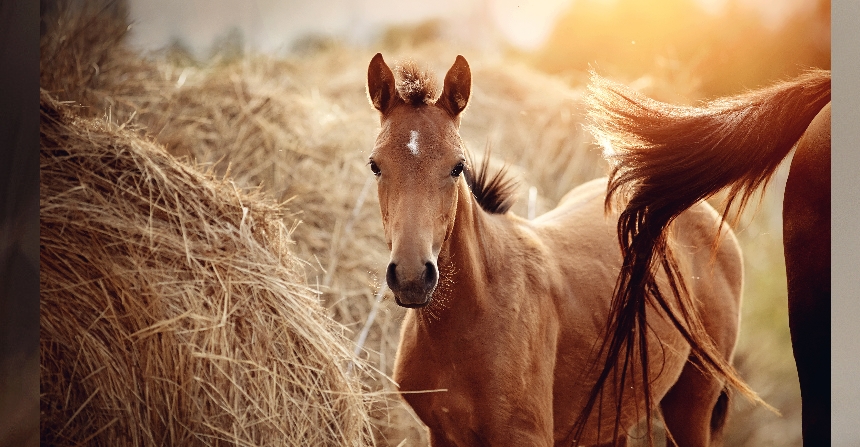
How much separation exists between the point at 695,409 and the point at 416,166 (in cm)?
130

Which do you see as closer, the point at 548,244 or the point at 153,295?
the point at 548,244

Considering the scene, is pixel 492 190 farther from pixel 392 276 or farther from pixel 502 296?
pixel 392 276

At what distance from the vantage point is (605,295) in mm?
2246

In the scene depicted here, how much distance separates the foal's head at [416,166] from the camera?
5.70ft

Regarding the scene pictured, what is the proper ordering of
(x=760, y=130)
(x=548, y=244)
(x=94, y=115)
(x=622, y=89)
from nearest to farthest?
(x=760, y=130) < (x=622, y=89) < (x=548, y=244) < (x=94, y=115)

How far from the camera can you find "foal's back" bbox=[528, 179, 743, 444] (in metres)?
2.17

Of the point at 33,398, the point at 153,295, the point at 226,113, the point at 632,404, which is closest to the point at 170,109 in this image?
the point at 226,113

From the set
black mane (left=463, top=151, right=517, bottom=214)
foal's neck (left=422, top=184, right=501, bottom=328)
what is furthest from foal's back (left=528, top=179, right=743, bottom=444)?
foal's neck (left=422, top=184, right=501, bottom=328)

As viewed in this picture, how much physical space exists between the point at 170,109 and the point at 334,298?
882 millimetres

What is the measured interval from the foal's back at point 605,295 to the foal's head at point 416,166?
19.8 inches

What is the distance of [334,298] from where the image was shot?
2.64 m

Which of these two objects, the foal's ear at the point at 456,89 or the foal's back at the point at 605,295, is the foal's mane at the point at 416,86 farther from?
the foal's back at the point at 605,295

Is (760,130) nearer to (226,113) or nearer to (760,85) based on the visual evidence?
(760,85)

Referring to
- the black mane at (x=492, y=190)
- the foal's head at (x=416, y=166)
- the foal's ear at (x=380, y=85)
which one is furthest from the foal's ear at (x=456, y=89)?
the black mane at (x=492, y=190)
